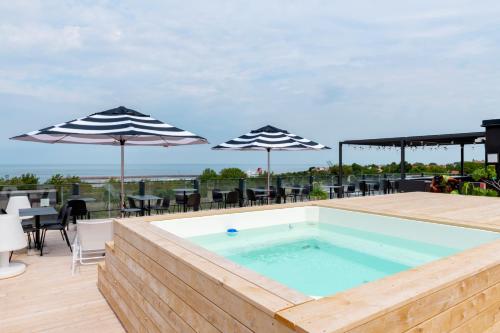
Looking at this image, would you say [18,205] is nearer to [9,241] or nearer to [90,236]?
[9,241]

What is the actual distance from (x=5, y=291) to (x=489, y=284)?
462 centimetres

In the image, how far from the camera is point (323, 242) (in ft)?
17.1

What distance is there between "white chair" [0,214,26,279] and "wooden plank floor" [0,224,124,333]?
12 cm

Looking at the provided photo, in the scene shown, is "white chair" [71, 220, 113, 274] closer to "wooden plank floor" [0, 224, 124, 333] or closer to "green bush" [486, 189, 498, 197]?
"wooden plank floor" [0, 224, 124, 333]

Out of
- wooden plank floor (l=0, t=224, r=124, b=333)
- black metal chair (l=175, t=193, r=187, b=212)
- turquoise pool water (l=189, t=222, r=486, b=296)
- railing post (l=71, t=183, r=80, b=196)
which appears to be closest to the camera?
wooden plank floor (l=0, t=224, r=124, b=333)

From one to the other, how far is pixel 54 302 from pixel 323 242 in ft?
11.4

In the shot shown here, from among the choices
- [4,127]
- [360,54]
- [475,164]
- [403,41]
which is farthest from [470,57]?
[4,127]

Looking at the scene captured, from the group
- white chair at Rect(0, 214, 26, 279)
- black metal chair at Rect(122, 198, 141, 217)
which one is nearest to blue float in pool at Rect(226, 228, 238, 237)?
black metal chair at Rect(122, 198, 141, 217)

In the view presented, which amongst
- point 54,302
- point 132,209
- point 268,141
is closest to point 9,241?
point 54,302

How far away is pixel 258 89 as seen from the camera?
16016 millimetres

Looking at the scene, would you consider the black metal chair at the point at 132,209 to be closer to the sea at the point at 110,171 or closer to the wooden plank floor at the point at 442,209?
the sea at the point at 110,171

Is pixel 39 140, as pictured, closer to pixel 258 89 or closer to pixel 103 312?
pixel 103 312

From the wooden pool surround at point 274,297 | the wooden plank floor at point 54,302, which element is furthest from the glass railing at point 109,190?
the wooden pool surround at point 274,297

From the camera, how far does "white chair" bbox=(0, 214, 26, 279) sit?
4367mm
